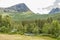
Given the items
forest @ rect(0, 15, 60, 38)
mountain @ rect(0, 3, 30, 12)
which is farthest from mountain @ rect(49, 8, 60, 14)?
mountain @ rect(0, 3, 30, 12)

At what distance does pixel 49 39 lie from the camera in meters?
2.30

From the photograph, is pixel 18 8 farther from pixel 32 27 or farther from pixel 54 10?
pixel 54 10

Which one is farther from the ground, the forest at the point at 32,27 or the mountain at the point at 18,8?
the mountain at the point at 18,8

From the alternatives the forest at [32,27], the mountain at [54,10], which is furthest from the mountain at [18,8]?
the mountain at [54,10]

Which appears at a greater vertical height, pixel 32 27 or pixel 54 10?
pixel 54 10

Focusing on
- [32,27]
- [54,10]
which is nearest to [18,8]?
[32,27]

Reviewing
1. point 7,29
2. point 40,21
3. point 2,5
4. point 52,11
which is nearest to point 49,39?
point 40,21

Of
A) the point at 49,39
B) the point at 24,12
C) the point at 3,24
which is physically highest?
the point at 24,12

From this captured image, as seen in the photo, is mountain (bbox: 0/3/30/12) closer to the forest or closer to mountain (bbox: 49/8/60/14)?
the forest

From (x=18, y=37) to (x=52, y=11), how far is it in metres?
0.66

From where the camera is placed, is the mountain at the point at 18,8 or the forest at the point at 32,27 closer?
the forest at the point at 32,27

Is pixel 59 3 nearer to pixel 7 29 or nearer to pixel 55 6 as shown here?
pixel 55 6

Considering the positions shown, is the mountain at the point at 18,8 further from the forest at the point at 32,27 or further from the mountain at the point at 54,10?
the mountain at the point at 54,10

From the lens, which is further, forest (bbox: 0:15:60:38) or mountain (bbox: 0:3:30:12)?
mountain (bbox: 0:3:30:12)
